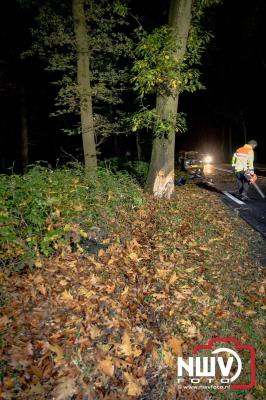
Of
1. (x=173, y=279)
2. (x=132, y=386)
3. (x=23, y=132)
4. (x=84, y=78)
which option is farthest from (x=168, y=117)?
(x=23, y=132)

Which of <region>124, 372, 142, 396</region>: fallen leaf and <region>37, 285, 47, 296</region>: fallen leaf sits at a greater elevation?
<region>37, 285, 47, 296</region>: fallen leaf

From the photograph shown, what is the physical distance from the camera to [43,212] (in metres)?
5.10

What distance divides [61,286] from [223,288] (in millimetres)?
2787

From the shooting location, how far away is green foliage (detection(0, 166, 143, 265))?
450cm

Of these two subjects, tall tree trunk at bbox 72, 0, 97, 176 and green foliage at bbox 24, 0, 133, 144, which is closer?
tall tree trunk at bbox 72, 0, 97, 176

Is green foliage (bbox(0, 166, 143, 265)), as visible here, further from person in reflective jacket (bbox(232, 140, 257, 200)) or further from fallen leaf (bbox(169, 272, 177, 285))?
person in reflective jacket (bbox(232, 140, 257, 200))

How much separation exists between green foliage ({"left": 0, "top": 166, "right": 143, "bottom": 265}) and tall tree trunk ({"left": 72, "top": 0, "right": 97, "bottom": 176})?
5.89ft

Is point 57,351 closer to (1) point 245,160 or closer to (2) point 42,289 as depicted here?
(2) point 42,289

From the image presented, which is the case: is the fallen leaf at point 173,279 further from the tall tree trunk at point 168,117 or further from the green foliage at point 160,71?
the green foliage at point 160,71

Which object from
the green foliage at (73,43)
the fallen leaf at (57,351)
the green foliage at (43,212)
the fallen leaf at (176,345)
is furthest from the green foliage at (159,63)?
A: the fallen leaf at (57,351)

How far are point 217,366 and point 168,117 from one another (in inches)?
261

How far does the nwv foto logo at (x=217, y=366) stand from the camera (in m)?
3.56

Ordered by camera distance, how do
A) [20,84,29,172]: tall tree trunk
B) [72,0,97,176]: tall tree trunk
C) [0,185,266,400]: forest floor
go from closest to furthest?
[0,185,266,400]: forest floor, [72,0,97,176]: tall tree trunk, [20,84,29,172]: tall tree trunk

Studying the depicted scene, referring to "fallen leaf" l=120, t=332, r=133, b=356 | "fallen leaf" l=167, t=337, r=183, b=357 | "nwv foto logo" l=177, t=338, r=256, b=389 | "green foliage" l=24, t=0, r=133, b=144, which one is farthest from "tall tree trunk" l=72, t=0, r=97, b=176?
"nwv foto logo" l=177, t=338, r=256, b=389
